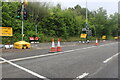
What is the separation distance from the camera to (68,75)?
462 cm

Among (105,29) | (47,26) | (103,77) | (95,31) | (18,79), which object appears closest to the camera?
(18,79)

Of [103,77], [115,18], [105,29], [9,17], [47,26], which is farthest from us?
[115,18]

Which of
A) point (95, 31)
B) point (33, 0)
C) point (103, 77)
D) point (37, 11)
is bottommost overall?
point (103, 77)

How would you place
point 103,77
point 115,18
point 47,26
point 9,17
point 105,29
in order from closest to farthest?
point 103,77
point 9,17
point 47,26
point 105,29
point 115,18

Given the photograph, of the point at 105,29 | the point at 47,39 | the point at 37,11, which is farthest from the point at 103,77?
the point at 105,29

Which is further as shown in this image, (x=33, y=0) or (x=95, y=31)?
(x=95, y=31)

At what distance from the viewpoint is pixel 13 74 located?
468cm

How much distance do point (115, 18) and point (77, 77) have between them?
50292 millimetres

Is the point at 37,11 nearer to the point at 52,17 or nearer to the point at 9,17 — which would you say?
the point at 52,17

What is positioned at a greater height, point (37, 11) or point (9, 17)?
point (37, 11)

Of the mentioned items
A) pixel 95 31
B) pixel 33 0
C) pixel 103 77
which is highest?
pixel 33 0

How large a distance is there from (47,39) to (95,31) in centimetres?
2146

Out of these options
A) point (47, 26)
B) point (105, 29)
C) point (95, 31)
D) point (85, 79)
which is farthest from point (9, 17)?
point (105, 29)

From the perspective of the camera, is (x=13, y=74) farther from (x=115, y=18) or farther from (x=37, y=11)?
(x=115, y=18)
